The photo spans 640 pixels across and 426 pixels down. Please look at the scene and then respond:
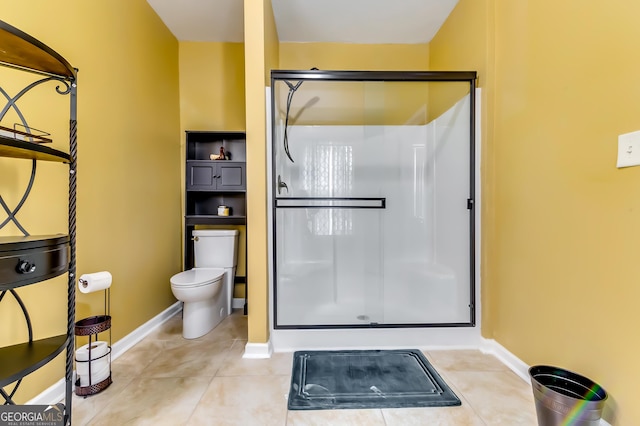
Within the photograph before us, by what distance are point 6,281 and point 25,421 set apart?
2.06 feet

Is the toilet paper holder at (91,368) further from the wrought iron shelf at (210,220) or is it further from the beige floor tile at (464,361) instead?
the beige floor tile at (464,361)

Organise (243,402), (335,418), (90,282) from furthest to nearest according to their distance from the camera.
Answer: (90,282) < (243,402) < (335,418)

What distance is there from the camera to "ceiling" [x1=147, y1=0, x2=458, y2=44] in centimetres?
233

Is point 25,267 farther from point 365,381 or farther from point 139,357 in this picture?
point 365,381

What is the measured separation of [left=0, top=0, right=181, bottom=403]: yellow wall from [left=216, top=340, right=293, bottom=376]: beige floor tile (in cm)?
77

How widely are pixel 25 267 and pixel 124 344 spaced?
4.34 ft

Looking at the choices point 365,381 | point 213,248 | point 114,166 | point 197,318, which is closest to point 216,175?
point 213,248

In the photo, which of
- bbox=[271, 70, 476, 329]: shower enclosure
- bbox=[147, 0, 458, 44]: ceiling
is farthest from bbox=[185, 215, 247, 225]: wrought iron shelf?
bbox=[147, 0, 458, 44]: ceiling

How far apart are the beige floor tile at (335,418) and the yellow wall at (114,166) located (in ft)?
3.92

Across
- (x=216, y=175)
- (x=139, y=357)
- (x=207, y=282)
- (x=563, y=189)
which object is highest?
(x=216, y=175)

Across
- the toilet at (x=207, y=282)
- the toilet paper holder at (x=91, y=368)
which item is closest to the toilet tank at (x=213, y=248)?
the toilet at (x=207, y=282)

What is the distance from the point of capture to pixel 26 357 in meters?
1.01

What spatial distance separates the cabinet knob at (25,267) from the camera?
0.87 meters

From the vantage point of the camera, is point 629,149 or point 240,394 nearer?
Answer: point 629,149
